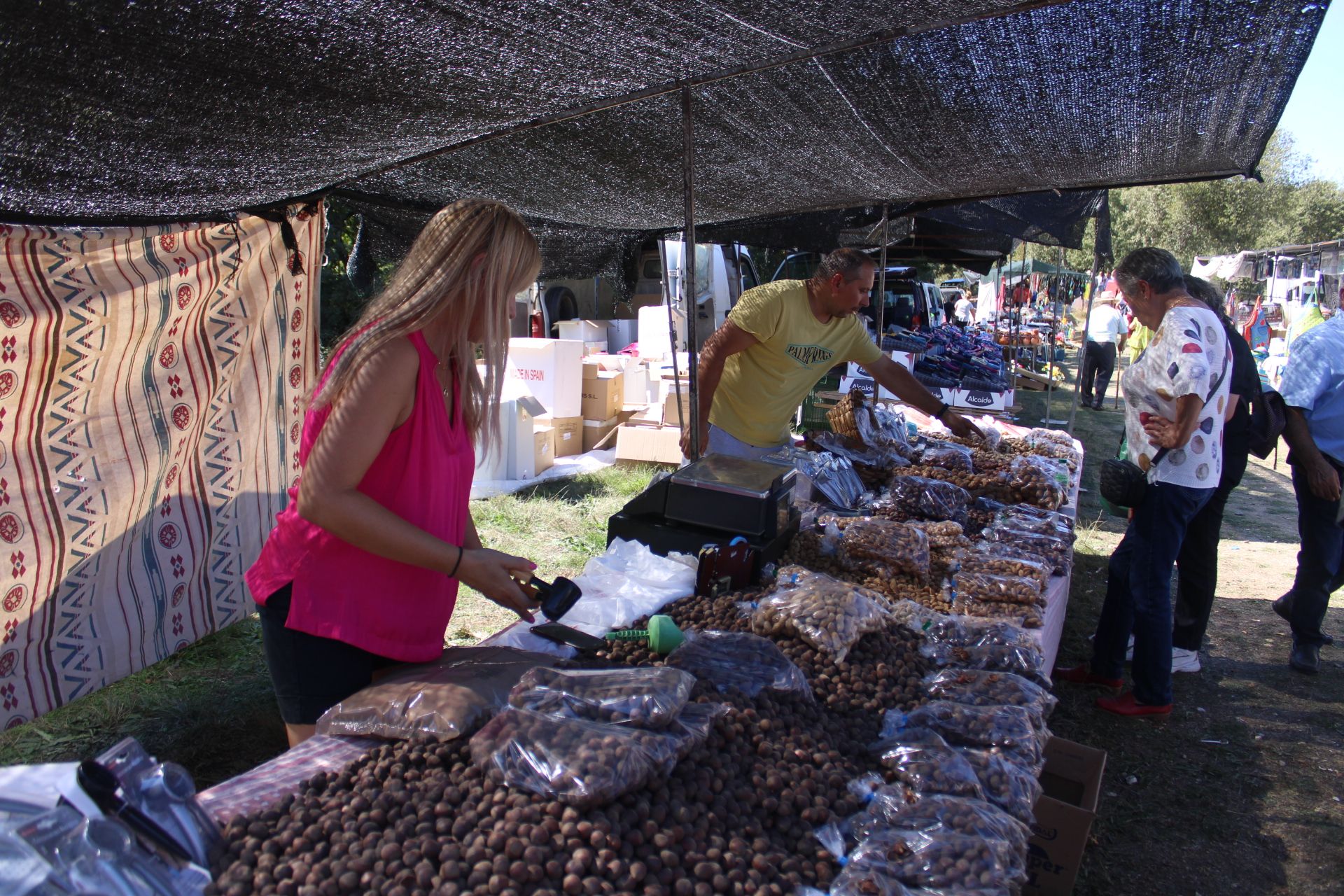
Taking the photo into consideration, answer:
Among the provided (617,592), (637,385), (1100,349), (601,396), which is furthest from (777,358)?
(1100,349)

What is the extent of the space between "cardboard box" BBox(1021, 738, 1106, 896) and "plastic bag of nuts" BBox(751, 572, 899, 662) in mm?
556

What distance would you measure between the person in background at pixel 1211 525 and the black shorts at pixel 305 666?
3443 millimetres

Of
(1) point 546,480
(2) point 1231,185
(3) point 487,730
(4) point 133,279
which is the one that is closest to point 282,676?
(3) point 487,730

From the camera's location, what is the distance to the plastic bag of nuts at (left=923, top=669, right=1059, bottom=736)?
69.4 inches

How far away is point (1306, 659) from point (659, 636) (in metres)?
3.76

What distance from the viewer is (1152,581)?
308cm

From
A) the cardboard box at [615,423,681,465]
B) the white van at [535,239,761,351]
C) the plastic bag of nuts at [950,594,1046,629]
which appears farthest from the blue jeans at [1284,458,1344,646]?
the white van at [535,239,761,351]

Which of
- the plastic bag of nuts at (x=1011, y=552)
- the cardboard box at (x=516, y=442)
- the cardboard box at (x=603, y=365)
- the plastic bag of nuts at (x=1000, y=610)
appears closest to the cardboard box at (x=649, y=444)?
the cardboard box at (x=516, y=442)

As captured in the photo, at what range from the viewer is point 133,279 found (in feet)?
9.81

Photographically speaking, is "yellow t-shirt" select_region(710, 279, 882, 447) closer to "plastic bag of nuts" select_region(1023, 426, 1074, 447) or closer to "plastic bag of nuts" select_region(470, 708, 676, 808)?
"plastic bag of nuts" select_region(1023, 426, 1074, 447)

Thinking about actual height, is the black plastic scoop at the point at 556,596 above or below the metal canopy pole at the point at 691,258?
below

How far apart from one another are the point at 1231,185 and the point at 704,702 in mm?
33840

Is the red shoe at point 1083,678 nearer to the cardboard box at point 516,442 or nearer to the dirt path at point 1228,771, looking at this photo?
the dirt path at point 1228,771

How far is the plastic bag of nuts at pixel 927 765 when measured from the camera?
1425 millimetres
